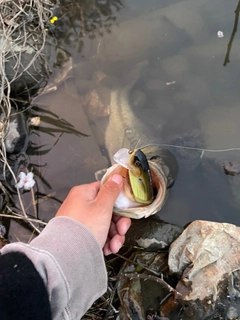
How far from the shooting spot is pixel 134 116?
133 inches

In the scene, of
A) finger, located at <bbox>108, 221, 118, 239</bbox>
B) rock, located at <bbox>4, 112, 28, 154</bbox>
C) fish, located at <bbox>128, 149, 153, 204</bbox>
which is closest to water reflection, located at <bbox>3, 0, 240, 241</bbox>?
rock, located at <bbox>4, 112, 28, 154</bbox>

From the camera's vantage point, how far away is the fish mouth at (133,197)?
2094mm

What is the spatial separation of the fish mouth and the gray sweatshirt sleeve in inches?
14.8

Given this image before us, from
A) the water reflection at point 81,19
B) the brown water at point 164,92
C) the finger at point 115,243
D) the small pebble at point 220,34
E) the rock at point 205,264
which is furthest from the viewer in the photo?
the water reflection at point 81,19

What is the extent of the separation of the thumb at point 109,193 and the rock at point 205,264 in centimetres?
85

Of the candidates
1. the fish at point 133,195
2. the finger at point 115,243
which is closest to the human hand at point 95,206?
the fish at point 133,195

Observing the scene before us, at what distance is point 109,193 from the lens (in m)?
1.96

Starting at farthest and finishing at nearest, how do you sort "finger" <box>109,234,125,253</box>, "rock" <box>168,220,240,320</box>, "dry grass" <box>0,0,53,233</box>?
"dry grass" <box>0,0,53,233</box>, "rock" <box>168,220,240,320</box>, "finger" <box>109,234,125,253</box>

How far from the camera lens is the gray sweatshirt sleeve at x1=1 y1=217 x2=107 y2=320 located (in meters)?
1.58

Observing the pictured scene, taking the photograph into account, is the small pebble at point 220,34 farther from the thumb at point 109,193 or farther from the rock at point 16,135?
the thumb at point 109,193

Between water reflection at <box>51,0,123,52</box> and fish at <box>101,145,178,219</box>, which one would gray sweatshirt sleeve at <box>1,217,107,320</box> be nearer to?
fish at <box>101,145,178,219</box>

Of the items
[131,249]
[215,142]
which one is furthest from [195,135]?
[131,249]

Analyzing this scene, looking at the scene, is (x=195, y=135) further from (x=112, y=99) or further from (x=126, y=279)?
(x=126, y=279)

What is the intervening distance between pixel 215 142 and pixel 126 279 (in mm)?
1422
